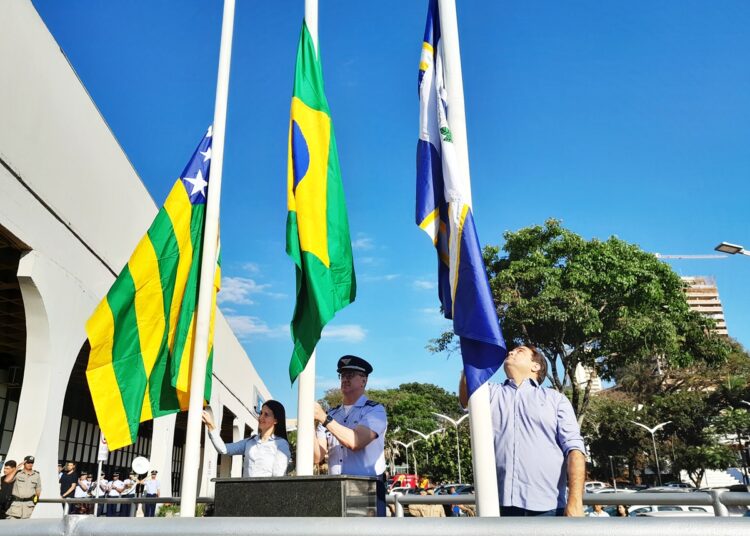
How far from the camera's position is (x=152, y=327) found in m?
5.27

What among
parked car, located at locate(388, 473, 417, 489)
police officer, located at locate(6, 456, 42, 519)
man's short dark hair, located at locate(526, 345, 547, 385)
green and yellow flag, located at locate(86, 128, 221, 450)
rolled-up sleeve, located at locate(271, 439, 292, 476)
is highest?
green and yellow flag, located at locate(86, 128, 221, 450)

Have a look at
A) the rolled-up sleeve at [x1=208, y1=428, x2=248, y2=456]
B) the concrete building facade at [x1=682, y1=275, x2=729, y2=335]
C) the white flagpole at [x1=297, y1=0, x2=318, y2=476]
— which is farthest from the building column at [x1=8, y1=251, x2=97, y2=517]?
the concrete building facade at [x1=682, y1=275, x2=729, y2=335]

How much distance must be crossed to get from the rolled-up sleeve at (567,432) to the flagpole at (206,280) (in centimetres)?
273

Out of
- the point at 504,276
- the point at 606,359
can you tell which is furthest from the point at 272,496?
the point at 606,359

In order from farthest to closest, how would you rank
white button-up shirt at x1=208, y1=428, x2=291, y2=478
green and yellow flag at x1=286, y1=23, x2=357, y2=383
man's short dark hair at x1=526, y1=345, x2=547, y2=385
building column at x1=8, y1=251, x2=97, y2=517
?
building column at x1=8, y1=251, x2=97, y2=517, white button-up shirt at x1=208, y1=428, x2=291, y2=478, green and yellow flag at x1=286, y1=23, x2=357, y2=383, man's short dark hair at x1=526, y1=345, x2=547, y2=385

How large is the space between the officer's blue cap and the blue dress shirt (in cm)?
101

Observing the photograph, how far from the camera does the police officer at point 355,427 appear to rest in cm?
353

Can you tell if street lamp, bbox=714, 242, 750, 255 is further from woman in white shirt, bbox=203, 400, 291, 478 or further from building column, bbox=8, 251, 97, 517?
building column, bbox=8, 251, 97, 517

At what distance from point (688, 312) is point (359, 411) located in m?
21.9

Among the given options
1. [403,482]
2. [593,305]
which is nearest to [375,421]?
A: [593,305]

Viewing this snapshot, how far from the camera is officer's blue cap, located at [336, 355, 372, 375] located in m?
4.05

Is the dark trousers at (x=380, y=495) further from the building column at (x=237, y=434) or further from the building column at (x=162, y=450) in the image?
the building column at (x=237, y=434)

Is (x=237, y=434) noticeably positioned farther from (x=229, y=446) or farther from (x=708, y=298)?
(x=708, y=298)

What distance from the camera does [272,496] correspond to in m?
2.79
